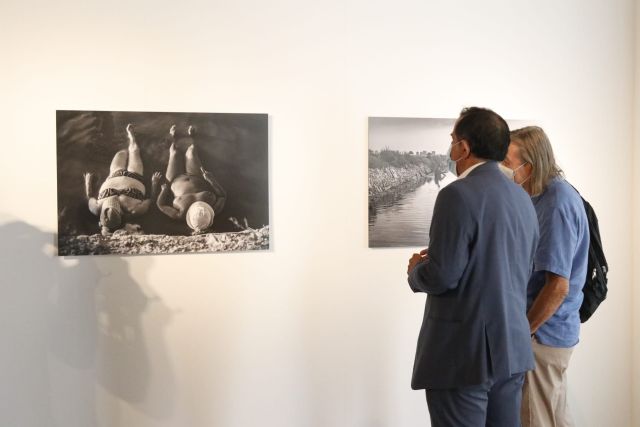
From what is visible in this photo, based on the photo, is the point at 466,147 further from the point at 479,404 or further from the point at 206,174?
the point at 206,174

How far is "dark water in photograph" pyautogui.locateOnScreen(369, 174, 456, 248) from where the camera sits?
265cm

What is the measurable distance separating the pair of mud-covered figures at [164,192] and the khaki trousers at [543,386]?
1.55 metres

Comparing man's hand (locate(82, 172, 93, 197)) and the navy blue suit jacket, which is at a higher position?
man's hand (locate(82, 172, 93, 197))

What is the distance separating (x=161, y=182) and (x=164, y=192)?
0.16ft

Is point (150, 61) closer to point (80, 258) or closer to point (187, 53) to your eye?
point (187, 53)

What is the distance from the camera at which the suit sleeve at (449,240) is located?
5.30 ft

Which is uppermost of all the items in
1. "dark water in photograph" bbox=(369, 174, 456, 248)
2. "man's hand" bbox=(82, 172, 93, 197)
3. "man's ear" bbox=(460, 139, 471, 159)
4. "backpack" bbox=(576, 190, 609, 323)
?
"man's ear" bbox=(460, 139, 471, 159)

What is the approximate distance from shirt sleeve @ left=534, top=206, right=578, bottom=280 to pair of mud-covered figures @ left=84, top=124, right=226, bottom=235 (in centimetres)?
143

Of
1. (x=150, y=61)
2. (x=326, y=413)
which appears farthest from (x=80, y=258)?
(x=326, y=413)

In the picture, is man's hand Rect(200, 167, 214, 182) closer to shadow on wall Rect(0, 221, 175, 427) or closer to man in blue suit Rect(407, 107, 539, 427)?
shadow on wall Rect(0, 221, 175, 427)

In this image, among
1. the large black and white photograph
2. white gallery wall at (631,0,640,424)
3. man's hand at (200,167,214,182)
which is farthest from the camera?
white gallery wall at (631,0,640,424)

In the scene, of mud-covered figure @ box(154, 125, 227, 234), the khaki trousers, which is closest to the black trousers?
the khaki trousers

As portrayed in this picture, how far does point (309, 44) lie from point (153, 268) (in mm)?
1340

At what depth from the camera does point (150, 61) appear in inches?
95.6
